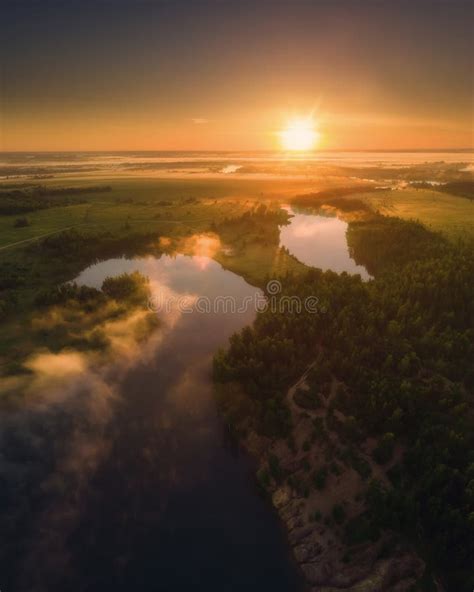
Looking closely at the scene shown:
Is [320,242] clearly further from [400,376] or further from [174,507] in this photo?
[174,507]

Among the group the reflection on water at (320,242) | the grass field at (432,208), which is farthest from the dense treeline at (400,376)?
the grass field at (432,208)

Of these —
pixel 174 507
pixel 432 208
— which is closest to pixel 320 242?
pixel 432 208

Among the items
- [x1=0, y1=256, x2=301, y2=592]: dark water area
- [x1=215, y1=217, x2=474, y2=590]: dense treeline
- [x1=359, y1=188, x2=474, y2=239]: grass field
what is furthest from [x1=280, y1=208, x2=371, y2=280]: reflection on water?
[x1=0, y1=256, x2=301, y2=592]: dark water area

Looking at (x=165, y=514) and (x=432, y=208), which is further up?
(x=432, y=208)

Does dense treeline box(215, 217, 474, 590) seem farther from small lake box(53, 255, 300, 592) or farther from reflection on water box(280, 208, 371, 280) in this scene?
reflection on water box(280, 208, 371, 280)

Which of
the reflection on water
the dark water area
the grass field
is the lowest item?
the dark water area
